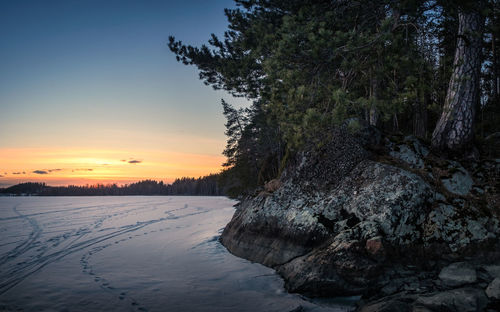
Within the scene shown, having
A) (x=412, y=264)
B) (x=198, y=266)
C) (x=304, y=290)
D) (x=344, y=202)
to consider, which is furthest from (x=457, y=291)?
(x=198, y=266)

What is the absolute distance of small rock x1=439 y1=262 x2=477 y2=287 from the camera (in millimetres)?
4153

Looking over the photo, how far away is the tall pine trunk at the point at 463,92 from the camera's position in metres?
7.04

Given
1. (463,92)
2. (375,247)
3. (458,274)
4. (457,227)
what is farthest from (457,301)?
(463,92)

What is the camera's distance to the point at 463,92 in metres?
7.17

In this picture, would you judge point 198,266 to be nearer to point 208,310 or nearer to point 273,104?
point 208,310

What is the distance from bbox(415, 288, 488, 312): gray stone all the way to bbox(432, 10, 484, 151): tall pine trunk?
5.04 m

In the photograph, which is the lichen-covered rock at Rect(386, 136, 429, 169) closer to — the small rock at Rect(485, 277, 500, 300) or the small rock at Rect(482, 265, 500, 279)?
the small rock at Rect(482, 265, 500, 279)

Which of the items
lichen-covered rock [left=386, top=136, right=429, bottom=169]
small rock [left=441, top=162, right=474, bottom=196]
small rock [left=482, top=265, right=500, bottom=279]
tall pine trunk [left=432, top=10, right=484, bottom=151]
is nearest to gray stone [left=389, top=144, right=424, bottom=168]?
lichen-covered rock [left=386, top=136, right=429, bottom=169]

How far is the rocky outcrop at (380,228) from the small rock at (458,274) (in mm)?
13

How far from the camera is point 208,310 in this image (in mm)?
4137

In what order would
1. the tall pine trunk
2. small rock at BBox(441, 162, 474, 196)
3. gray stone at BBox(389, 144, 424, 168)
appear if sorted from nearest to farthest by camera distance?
small rock at BBox(441, 162, 474, 196) < gray stone at BBox(389, 144, 424, 168) < the tall pine trunk

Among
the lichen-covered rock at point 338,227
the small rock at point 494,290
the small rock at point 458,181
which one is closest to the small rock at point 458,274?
the small rock at point 494,290

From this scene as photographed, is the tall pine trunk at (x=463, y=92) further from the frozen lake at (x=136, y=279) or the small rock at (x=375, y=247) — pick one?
the frozen lake at (x=136, y=279)

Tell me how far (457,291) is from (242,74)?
9298mm
